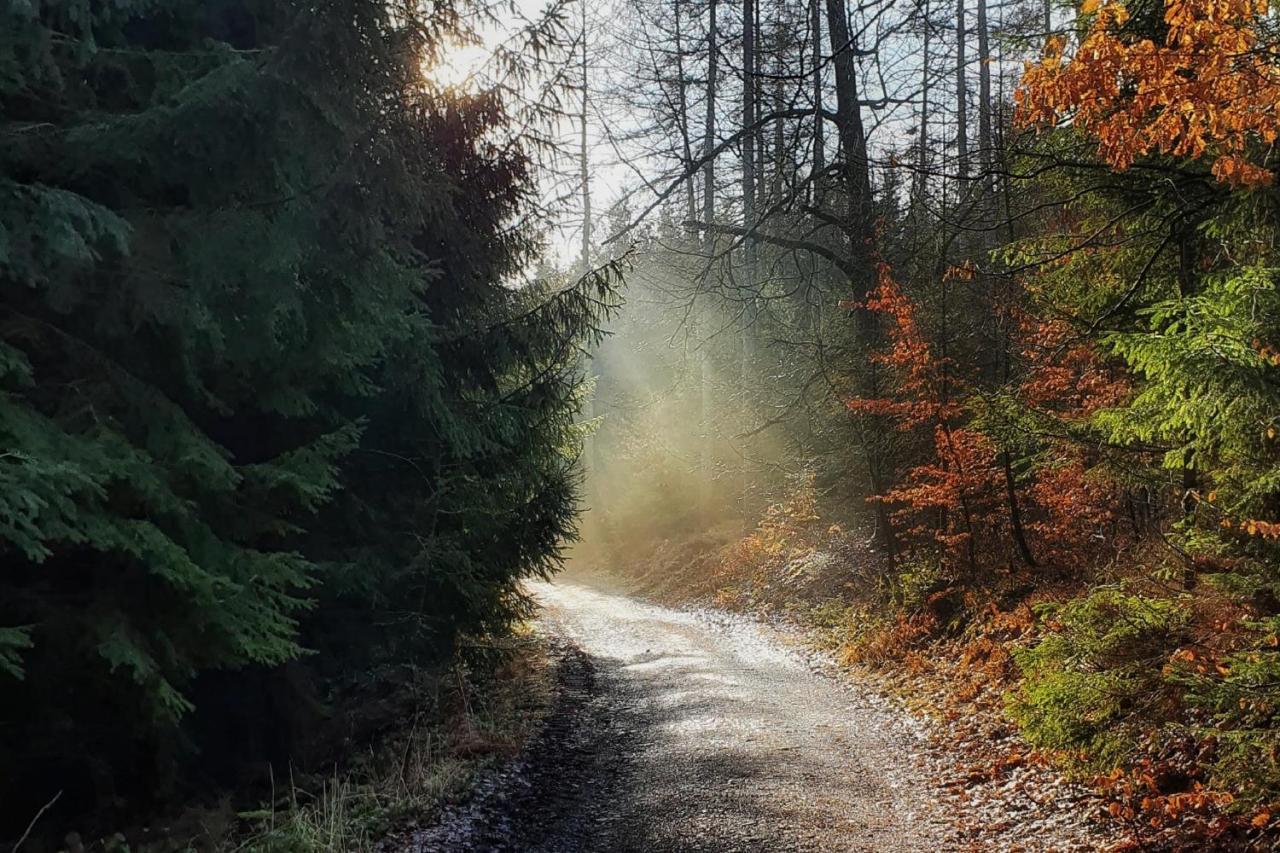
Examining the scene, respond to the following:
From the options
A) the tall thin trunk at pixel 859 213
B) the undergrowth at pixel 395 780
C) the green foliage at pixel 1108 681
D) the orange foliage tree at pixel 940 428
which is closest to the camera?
the green foliage at pixel 1108 681

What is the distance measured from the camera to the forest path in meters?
6.51

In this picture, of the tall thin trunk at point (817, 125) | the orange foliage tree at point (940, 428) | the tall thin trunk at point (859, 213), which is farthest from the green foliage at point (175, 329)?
the orange foliage tree at point (940, 428)

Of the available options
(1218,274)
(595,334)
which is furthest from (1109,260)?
(595,334)

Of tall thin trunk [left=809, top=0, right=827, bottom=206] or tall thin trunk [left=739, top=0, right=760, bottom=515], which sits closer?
tall thin trunk [left=809, top=0, right=827, bottom=206]

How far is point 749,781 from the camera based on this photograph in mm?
7508

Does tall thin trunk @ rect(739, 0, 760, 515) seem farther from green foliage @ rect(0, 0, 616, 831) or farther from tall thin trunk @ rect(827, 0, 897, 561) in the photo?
green foliage @ rect(0, 0, 616, 831)

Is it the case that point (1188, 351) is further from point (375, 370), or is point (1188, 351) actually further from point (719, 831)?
point (375, 370)

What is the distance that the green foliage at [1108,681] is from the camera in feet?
18.1

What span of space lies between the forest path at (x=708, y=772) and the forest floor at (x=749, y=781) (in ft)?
0.06

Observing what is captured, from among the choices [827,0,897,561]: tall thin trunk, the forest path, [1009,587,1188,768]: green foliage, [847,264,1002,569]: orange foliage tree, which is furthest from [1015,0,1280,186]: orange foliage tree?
[827,0,897,561]: tall thin trunk

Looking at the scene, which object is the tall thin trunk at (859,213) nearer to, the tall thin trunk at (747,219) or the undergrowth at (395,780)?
the tall thin trunk at (747,219)

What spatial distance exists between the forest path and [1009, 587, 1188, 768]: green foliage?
1.26 m

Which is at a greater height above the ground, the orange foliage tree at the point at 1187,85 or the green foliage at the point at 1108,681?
the orange foliage tree at the point at 1187,85

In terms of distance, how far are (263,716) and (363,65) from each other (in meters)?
6.15
